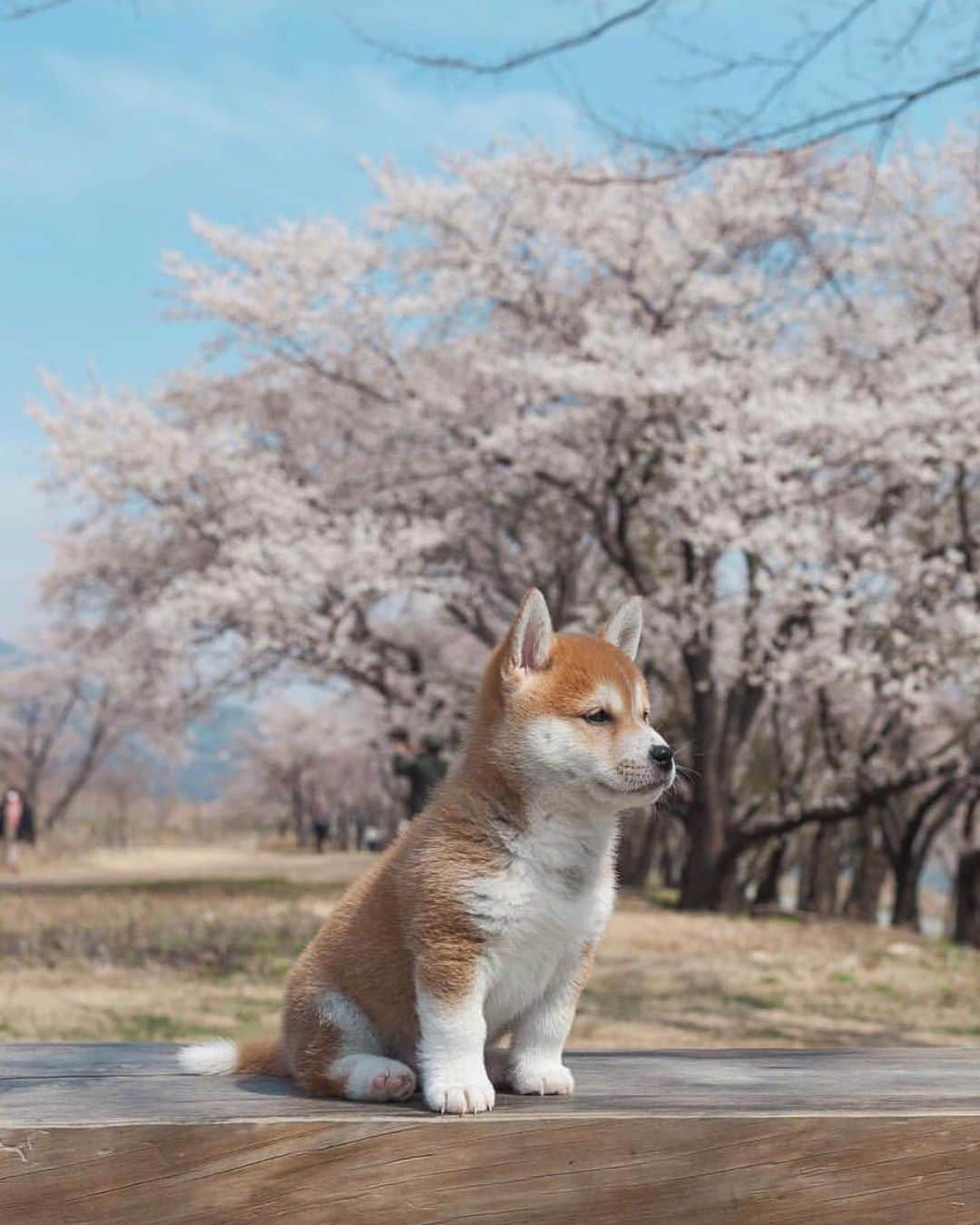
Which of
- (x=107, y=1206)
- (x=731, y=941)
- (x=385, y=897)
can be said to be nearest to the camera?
(x=107, y=1206)

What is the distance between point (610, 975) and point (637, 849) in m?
19.9

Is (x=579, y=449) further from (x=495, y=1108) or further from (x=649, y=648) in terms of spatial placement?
(x=495, y=1108)

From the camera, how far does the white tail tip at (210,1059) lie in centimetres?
324

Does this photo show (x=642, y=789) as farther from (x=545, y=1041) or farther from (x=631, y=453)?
(x=631, y=453)

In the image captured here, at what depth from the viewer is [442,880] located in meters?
2.70

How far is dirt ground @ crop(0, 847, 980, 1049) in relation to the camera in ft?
30.0

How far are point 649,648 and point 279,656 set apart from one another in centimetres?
544

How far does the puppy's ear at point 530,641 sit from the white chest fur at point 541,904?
0.31 metres

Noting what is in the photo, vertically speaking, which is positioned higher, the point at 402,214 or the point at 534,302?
the point at 402,214

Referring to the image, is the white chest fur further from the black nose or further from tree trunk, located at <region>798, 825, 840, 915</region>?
tree trunk, located at <region>798, 825, 840, 915</region>

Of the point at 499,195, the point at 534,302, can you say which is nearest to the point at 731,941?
the point at 534,302

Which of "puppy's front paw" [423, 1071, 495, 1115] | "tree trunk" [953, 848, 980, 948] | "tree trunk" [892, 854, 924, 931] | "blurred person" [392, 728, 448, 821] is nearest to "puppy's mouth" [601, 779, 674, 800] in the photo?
"puppy's front paw" [423, 1071, 495, 1115]

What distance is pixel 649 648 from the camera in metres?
19.5

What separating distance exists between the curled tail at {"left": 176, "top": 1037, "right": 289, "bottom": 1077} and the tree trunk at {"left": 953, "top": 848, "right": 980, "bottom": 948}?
703 inches
